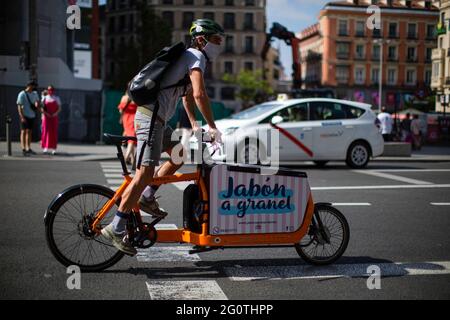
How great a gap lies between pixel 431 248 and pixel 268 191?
2050 mm

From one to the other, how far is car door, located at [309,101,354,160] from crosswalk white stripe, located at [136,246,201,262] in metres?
9.46

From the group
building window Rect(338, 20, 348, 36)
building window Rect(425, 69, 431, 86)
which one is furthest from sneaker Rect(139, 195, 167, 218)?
building window Rect(425, 69, 431, 86)

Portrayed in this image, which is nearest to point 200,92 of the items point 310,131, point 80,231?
point 80,231

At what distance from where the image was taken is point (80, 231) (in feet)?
17.2

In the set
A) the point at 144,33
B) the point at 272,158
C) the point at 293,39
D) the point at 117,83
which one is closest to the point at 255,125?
the point at 272,158

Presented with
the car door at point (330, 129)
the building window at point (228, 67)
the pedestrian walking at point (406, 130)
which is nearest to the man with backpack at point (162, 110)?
the car door at point (330, 129)

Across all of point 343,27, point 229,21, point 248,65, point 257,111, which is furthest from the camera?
point 343,27

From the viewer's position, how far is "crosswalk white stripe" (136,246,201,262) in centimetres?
577

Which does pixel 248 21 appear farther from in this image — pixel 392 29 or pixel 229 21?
pixel 392 29

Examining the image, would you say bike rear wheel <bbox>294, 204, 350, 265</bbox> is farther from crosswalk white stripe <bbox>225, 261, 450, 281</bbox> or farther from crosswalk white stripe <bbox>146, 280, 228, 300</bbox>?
crosswalk white stripe <bbox>146, 280, 228, 300</bbox>

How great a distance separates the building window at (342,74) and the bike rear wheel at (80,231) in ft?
304

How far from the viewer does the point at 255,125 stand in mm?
14742

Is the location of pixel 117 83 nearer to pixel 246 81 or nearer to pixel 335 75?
pixel 246 81

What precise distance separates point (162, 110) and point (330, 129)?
10.7 m
